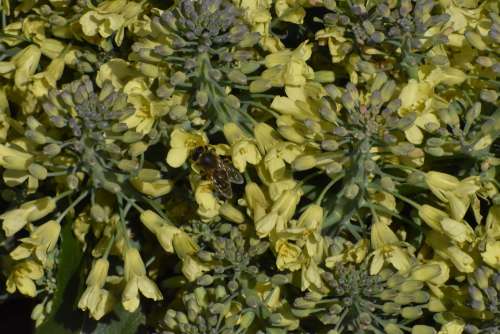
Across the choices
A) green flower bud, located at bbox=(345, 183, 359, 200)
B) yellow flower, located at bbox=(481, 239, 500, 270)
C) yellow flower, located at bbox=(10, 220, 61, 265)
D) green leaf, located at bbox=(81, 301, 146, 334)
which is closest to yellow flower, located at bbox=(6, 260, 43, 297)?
yellow flower, located at bbox=(10, 220, 61, 265)

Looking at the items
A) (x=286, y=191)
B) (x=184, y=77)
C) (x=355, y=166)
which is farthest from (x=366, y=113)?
(x=184, y=77)

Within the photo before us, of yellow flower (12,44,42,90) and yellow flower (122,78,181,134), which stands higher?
yellow flower (122,78,181,134)

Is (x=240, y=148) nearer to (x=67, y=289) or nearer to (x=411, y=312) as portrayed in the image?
(x=411, y=312)

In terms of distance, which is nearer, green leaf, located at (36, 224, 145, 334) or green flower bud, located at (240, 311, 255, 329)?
green flower bud, located at (240, 311, 255, 329)

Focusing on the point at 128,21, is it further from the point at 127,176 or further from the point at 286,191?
the point at 286,191

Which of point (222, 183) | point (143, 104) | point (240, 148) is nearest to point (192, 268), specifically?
point (222, 183)

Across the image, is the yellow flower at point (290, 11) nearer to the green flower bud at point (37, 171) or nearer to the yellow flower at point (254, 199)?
the yellow flower at point (254, 199)

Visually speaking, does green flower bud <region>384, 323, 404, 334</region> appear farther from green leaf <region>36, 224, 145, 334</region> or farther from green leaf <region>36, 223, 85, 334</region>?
green leaf <region>36, 223, 85, 334</region>
